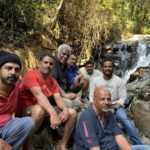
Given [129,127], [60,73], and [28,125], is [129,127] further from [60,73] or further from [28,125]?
[28,125]

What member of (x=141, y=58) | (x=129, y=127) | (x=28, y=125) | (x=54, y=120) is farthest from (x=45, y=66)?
(x=141, y=58)

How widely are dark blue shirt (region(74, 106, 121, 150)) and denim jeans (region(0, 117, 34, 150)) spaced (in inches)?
24.1

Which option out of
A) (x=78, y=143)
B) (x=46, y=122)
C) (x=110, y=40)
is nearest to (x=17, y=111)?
(x=46, y=122)

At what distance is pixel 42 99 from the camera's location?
13.8 feet

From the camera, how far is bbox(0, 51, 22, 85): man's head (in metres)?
3.70

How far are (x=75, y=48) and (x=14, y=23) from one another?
3.27 m

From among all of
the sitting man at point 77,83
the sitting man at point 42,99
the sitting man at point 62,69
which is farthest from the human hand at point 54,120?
the sitting man at point 77,83

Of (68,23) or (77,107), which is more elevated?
(68,23)

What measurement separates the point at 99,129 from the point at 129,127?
68.1 inches

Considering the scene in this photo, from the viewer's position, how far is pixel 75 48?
13.1 m

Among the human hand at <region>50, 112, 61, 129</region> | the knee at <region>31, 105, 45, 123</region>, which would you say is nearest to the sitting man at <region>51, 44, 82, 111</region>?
the knee at <region>31, 105, 45, 123</region>

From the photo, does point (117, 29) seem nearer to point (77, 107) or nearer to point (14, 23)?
point (14, 23)

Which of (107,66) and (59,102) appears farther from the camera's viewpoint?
(107,66)

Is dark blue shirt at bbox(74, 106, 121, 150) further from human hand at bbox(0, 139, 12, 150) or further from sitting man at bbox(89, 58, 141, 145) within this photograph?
sitting man at bbox(89, 58, 141, 145)
